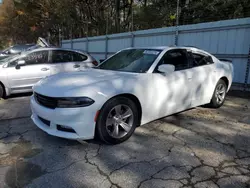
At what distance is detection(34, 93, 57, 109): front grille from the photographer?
10.1 ft

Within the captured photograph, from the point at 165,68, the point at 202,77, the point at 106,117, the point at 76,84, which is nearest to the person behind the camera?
Answer: the point at 106,117

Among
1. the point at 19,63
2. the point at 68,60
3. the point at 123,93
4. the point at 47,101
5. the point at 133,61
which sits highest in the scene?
the point at 133,61

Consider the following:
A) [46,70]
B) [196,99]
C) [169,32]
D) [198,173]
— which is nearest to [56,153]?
[198,173]

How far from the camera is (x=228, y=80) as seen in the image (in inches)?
206

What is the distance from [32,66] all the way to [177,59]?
168 inches

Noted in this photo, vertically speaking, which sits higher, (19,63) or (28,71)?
(19,63)

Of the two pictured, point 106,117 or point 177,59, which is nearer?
point 106,117

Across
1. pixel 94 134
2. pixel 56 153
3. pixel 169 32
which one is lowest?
pixel 56 153

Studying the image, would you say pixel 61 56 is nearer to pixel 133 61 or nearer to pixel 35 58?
pixel 35 58

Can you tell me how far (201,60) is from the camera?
186 inches

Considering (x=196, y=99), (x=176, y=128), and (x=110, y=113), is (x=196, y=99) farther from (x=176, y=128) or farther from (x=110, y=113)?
(x=110, y=113)

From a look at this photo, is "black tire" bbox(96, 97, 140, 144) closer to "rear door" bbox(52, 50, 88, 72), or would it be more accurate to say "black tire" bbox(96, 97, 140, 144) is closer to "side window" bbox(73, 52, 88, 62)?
"rear door" bbox(52, 50, 88, 72)

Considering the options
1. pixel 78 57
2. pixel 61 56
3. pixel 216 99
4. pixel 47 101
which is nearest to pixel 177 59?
pixel 216 99

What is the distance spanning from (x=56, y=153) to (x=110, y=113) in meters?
0.94
